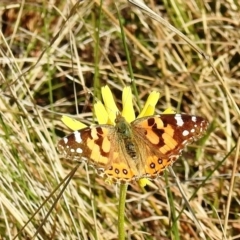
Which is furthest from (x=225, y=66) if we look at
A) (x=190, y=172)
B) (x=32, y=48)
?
(x=32, y=48)

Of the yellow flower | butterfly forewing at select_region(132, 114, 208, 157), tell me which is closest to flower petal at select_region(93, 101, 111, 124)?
the yellow flower

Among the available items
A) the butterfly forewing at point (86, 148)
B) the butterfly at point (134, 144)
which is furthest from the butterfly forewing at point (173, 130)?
the butterfly forewing at point (86, 148)

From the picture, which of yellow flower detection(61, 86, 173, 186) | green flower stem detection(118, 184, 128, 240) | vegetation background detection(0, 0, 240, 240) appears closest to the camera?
green flower stem detection(118, 184, 128, 240)

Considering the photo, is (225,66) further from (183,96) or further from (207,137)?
(207,137)

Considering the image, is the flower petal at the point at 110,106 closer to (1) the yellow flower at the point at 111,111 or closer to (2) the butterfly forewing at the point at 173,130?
(1) the yellow flower at the point at 111,111

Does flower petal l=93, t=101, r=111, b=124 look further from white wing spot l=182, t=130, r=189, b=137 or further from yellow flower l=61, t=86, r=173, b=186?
white wing spot l=182, t=130, r=189, b=137

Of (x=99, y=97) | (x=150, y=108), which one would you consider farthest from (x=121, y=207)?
(x=99, y=97)
